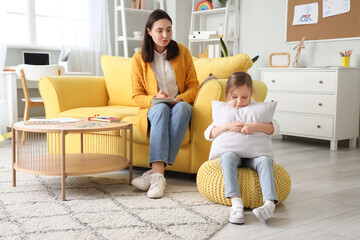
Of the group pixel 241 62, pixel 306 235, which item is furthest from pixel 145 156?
pixel 306 235

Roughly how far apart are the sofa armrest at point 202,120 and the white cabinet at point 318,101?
1.77 metres

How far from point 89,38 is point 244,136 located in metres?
3.32

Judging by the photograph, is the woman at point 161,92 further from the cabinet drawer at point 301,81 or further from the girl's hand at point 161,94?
the cabinet drawer at point 301,81

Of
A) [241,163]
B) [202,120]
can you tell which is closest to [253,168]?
[241,163]

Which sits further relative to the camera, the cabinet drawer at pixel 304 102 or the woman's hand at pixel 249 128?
the cabinet drawer at pixel 304 102

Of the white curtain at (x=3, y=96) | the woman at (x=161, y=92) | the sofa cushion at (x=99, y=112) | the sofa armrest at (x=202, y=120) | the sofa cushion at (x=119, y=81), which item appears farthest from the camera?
the white curtain at (x=3, y=96)

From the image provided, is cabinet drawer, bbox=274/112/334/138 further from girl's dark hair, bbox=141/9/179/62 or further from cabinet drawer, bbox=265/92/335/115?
girl's dark hair, bbox=141/9/179/62

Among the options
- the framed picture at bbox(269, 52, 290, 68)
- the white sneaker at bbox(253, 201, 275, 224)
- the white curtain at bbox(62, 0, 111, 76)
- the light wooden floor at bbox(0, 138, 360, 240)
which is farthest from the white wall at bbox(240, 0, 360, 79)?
the white sneaker at bbox(253, 201, 275, 224)

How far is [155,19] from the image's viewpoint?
2453 millimetres

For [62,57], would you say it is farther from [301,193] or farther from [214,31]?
[301,193]

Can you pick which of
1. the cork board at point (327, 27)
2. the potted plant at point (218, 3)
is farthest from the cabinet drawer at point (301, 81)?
the potted plant at point (218, 3)

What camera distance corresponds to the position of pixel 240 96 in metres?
2.06

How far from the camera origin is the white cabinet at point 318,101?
12.5 feet

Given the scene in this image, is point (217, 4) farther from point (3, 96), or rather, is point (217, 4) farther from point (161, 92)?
point (161, 92)
